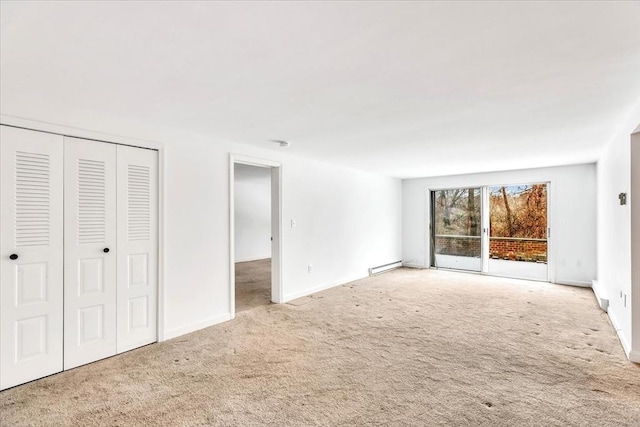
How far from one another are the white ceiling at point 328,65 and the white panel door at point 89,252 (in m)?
Result: 0.36

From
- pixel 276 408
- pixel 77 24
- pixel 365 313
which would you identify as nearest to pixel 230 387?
pixel 276 408

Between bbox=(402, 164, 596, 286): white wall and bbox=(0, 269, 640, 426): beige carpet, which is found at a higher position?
bbox=(402, 164, 596, 286): white wall

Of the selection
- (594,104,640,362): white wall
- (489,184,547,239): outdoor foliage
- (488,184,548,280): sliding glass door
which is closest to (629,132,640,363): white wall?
(594,104,640,362): white wall

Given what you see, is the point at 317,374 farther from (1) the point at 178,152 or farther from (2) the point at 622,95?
(2) the point at 622,95

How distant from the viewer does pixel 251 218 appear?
9227mm

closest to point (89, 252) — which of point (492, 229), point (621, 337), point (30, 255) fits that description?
point (30, 255)

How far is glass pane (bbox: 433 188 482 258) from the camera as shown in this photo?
22.5 feet

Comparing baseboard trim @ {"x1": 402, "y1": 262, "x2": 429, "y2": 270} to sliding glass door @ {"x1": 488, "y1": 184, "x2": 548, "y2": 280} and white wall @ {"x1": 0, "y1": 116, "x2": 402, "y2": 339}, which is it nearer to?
sliding glass door @ {"x1": 488, "y1": 184, "x2": 548, "y2": 280}

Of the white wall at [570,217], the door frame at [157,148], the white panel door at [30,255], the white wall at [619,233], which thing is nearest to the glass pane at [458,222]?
the white wall at [570,217]

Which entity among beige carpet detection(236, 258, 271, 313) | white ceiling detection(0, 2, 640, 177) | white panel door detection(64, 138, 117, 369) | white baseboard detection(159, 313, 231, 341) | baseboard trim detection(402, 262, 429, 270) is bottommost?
beige carpet detection(236, 258, 271, 313)

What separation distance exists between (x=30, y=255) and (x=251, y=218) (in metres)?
6.75

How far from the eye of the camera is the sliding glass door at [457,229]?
684cm

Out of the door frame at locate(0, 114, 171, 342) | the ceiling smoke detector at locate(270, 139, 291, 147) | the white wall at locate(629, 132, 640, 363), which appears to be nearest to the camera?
the door frame at locate(0, 114, 171, 342)

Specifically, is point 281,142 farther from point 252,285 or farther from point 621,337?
point 621,337
